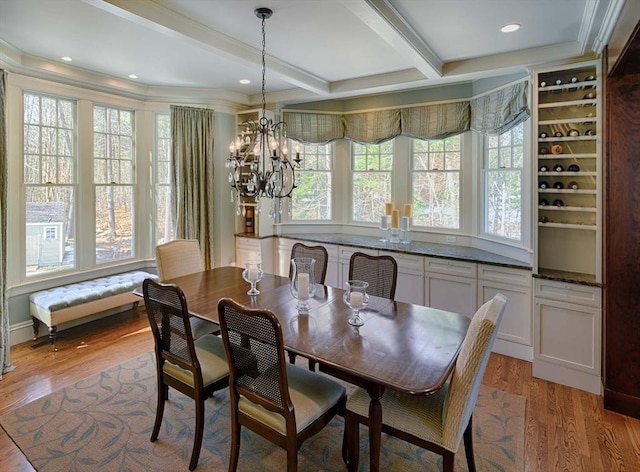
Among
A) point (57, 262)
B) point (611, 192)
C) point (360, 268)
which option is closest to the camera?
point (611, 192)

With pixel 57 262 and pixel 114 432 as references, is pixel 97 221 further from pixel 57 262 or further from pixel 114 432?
pixel 114 432

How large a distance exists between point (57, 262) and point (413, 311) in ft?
13.0

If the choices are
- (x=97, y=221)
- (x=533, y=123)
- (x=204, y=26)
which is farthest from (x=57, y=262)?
(x=533, y=123)

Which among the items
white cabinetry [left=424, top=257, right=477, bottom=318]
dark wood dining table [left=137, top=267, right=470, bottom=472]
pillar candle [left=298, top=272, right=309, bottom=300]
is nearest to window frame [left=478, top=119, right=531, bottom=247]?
white cabinetry [left=424, top=257, right=477, bottom=318]

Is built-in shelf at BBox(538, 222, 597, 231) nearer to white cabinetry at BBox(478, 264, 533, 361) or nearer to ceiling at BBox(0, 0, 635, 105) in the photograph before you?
white cabinetry at BBox(478, 264, 533, 361)

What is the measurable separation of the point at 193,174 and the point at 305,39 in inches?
97.8

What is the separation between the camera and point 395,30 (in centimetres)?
274

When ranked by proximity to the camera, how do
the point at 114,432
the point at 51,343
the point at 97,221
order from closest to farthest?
the point at 114,432, the point at 51,343, the point at 97,221

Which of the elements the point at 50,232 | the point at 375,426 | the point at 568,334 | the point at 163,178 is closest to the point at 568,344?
the point at 568,334

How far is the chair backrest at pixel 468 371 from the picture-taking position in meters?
1.70

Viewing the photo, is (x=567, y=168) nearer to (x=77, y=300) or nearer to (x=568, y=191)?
(x=568, y=191)

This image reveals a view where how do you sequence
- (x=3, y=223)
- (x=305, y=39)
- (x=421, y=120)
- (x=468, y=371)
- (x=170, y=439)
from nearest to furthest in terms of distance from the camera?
1. (x=468, y=371)
2. (x=170, y=439)
3. (x=305, y=39)
4. (x=3, y=223)
5. (x=421, y=120)

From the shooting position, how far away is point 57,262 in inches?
169

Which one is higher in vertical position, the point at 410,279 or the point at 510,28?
the point at 510,28
